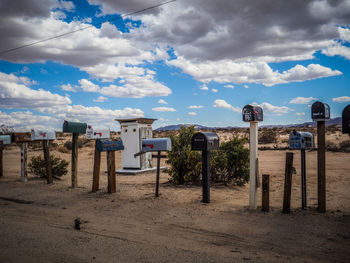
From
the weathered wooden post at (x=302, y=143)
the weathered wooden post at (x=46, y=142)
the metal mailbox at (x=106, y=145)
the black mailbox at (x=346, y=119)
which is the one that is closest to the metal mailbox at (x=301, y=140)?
the weathered wooden post at (x=302, y=143)

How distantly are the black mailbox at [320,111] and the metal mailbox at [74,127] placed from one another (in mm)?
6098

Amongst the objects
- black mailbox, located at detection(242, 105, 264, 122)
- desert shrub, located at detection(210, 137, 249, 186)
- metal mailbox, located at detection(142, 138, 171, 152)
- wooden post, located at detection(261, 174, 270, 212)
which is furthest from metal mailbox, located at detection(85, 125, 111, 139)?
wooden post, located at detection(261, 174, 270, 212)

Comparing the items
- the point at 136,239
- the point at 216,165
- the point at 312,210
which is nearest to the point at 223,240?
the point at 136,239

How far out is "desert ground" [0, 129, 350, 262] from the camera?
394 centimetres

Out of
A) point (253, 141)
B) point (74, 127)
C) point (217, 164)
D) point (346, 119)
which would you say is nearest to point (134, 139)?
point (74, 127)

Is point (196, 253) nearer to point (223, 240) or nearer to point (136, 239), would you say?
point (223, 240)

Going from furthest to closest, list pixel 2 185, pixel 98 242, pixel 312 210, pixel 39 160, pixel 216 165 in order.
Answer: pixel 39 160
pixel 2 185
pixel 216 165
pixel 312 210
pixel 98 242

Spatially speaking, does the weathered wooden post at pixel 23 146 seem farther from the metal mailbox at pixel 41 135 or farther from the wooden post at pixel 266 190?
the wooden post at pixel 266 190

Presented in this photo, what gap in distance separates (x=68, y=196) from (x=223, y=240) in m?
4.78

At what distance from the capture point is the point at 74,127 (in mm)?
8797

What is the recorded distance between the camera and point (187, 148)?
30.0 ft

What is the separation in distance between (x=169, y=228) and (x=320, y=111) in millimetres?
3341

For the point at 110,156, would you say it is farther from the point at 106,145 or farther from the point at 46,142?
the point at 46,142

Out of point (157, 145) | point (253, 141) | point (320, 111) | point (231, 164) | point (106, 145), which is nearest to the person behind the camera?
point (320, 111)
